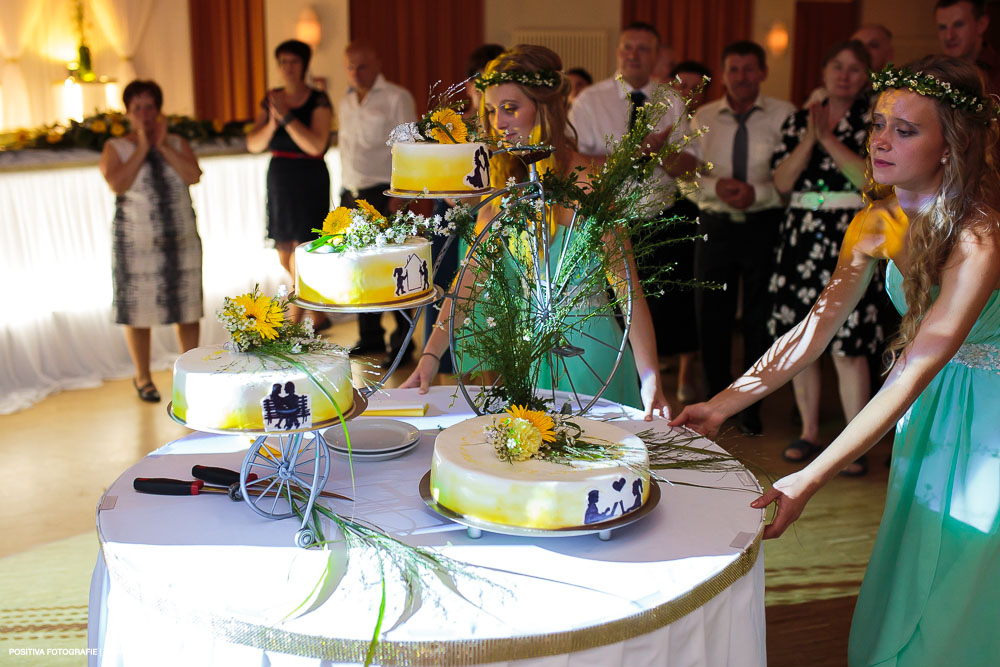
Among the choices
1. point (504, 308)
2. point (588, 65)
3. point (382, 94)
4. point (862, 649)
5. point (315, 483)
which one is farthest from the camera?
point (588, 65)

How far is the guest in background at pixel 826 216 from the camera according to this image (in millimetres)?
3965

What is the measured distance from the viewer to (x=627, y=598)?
4.62ft

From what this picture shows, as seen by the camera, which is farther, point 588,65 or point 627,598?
point 588,65

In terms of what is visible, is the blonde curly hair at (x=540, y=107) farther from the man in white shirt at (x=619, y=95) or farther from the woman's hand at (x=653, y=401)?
the man in white shirt at (x=619, y=95)

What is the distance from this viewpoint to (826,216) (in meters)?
4.07

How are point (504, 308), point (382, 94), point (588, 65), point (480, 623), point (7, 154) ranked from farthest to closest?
point (588, 65) < point (382, 94) < point (7, 154) < point (504, 308) < point (480, 623)

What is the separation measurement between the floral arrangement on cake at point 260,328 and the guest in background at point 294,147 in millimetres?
4147

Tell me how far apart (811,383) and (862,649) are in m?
2.19

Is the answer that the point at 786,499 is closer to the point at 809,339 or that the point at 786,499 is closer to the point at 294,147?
the point at 809,339

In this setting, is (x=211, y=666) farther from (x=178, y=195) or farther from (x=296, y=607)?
(x=178, y=195)

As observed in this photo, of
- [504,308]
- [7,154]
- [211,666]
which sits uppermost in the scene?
[7,154]

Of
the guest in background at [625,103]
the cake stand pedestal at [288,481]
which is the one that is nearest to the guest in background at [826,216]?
the guest in background at [625,103]

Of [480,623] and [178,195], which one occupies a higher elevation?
[178,195]

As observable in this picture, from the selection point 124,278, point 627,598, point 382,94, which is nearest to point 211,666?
point 627,598
